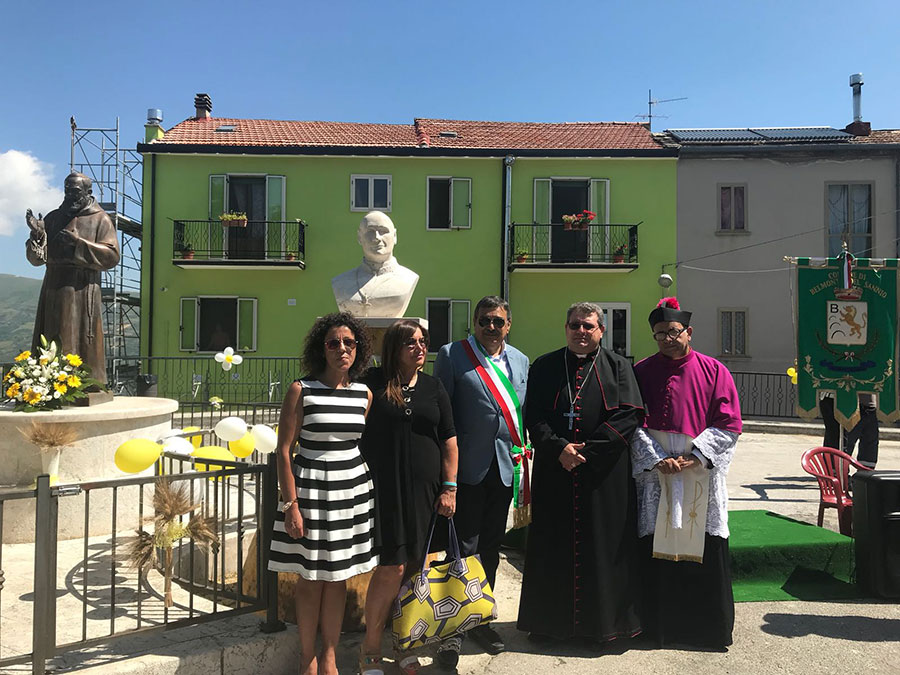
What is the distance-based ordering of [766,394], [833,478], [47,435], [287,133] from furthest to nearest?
[287,133] < [766,394] < [833,478] < [47,435]

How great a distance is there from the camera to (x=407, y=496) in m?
3.14

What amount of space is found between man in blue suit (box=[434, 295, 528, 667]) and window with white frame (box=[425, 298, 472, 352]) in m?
12.9

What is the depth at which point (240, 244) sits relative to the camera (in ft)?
54.4

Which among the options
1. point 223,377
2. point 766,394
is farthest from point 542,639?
point 766,394

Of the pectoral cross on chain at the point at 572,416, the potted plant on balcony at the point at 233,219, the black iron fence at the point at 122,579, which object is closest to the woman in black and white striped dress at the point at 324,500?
the black iron fence at the point at 122,579

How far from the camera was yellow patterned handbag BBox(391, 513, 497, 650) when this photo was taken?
3131 millimetres

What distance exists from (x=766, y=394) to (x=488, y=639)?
50.1ft

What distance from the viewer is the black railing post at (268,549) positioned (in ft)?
10.9

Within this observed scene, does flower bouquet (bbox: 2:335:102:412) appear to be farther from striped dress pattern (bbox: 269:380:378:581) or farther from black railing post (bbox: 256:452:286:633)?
striped dress pattern (bbox: 269:380:378:581)

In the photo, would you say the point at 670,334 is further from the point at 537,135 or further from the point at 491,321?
the point at 537,135

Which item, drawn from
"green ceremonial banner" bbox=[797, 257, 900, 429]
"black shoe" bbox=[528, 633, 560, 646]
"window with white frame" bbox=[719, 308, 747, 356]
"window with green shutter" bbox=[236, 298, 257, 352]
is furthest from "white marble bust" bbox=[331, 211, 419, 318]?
"window with white frame" bbox=[719, 308, 747, 356]

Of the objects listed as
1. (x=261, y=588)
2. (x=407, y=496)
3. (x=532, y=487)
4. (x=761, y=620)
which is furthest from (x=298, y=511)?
(x=761, y=620)

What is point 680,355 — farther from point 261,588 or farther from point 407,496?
point 261,588

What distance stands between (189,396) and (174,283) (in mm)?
2986
